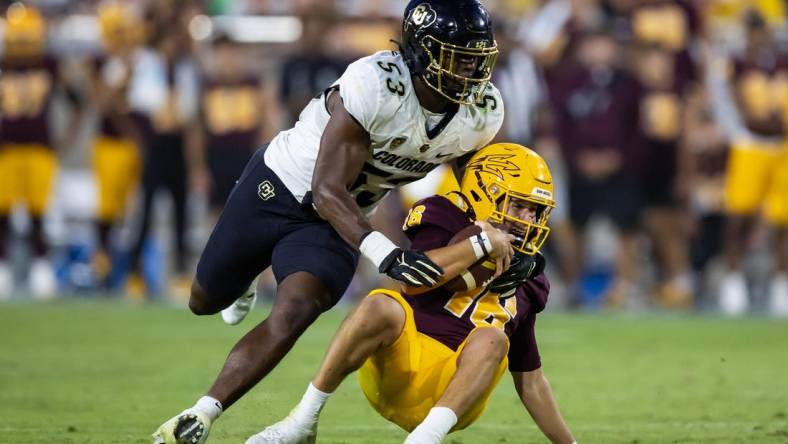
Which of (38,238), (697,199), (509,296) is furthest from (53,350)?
(697,199)

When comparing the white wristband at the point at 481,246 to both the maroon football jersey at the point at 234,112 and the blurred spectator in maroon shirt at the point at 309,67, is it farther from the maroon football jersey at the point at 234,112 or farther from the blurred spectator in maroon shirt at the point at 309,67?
the maroon football jersey at the point at 234,112

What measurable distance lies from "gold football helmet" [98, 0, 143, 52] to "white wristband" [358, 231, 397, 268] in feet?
25.8

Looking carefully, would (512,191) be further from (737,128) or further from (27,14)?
(27,14)

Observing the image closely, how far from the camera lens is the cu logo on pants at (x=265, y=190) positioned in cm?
566

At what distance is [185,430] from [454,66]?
163cm

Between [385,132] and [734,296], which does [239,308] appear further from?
[734,296]

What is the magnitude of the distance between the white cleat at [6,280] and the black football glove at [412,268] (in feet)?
27.4

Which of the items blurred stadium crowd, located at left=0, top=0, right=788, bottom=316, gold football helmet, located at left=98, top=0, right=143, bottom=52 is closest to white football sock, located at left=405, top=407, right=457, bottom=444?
blurred stadium crowd, located at left=0, top=0, right=788, bottom=316

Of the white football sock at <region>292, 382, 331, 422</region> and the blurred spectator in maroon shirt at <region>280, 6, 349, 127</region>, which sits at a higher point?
the white football sock at <region>292, 382, 331, 422</region>

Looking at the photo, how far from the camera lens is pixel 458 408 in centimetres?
483

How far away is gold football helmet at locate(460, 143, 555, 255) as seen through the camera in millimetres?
5039

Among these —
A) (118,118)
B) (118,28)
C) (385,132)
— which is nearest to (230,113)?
(118,118)

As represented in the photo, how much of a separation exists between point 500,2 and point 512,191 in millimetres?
10308

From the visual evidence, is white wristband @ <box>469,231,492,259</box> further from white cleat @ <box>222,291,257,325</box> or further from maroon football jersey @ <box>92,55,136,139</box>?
maroon football jersey @ <box>92,55,136,139</box>
